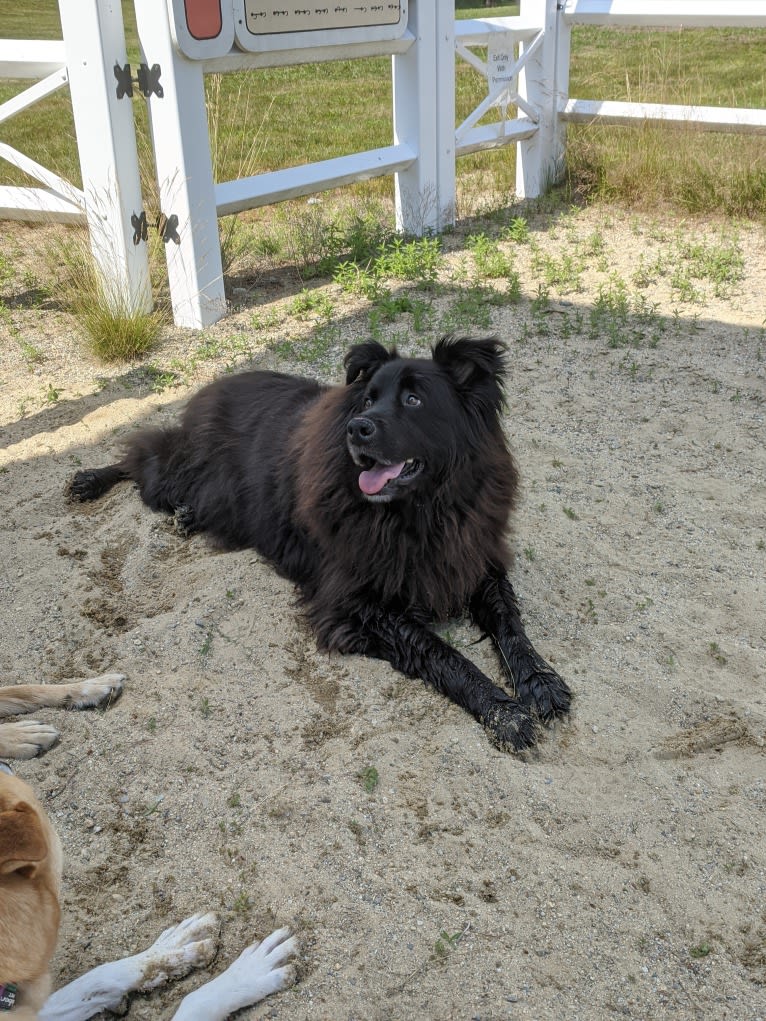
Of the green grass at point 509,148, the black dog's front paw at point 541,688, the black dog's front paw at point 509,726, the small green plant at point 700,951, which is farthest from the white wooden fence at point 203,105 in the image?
the small green plant at point 700,951

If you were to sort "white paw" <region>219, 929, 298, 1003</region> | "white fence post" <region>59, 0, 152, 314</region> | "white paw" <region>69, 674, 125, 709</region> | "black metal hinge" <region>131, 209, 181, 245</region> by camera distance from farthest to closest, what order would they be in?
1. "black metal hinge" <region>131, 209, 181, 245</region>
2. "white fence post" <region>59, 0, 152, 314</region>
3. "white paw" <region>69, 674, 125, 709</region>
4. "white paw" <region>219, 929, 298, 1003</region>

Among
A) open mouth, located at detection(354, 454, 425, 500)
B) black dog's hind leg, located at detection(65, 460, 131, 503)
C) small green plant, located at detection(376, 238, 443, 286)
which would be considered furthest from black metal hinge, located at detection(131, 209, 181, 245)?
open mouth, located at detection(354, 454, 425, 500)

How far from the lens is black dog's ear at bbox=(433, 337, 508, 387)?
11.1ft

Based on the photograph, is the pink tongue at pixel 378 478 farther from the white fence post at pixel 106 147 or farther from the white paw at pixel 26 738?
the white fence post at pixel 106 147

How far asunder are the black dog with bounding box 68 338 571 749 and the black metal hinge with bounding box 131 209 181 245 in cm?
299

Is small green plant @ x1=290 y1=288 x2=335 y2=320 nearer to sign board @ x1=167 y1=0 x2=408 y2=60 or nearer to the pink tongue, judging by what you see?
sign board @ x1=167 y1=0 x2=408 y2=60

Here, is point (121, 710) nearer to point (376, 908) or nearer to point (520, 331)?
point (376, 908)

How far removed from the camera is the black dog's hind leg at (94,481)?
479 centimetres

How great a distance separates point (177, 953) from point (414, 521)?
174 cm

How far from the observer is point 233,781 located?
9.75 feet

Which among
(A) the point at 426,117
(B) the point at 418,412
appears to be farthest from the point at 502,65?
(B) the point at 418,412

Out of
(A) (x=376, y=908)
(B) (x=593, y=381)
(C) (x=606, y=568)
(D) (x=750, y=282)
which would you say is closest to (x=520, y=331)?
(B) (x=593, y=381)

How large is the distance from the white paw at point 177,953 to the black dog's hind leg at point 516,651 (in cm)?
135

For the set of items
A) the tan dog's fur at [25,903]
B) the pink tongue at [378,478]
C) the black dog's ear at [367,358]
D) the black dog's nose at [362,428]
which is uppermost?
the black dog's ear at [367,358]
